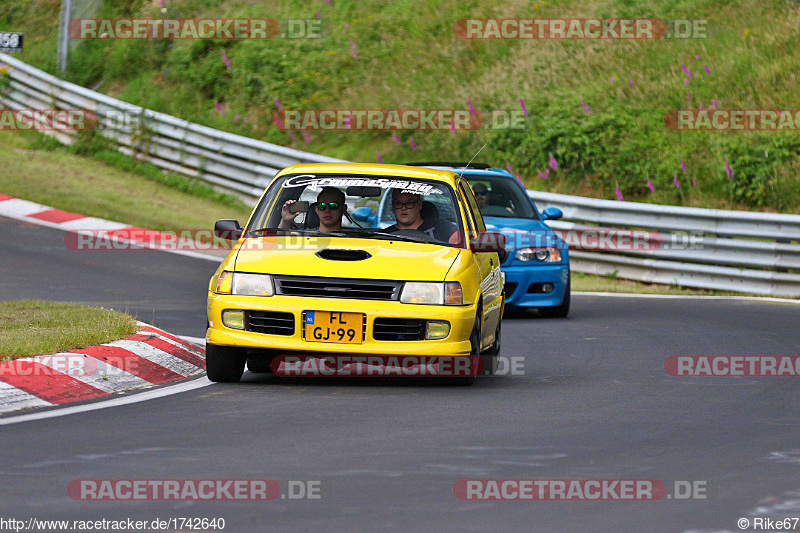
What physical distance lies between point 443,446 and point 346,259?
8.24ft

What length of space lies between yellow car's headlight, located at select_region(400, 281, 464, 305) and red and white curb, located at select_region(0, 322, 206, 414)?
170 centimetres

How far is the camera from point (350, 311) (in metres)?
9.18

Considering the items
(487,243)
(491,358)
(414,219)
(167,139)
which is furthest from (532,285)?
(167,139)

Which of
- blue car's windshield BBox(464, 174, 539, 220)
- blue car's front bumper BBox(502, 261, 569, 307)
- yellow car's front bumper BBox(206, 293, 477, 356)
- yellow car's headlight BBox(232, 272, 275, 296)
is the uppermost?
blue car's windshield BBox(464, 174, 539, 220)

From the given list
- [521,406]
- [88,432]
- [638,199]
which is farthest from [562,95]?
[88,432]

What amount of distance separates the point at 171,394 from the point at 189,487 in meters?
2.95

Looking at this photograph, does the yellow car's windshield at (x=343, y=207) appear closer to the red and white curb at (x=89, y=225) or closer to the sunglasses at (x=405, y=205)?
the sunglasses at (x=405, y=205)

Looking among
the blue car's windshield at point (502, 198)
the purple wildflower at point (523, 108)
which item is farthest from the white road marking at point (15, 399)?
the purple wildflower at point (523, 108)

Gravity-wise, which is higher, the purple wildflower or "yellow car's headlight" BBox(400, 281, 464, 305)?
the purple wildflower

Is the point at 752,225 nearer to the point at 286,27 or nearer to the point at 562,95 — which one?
the point at 562,95

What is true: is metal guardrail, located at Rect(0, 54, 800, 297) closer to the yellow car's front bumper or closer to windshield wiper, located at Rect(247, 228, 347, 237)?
windshield wiper, located at Rect(247, 228, 347, 237)

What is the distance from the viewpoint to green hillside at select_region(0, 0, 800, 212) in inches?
911

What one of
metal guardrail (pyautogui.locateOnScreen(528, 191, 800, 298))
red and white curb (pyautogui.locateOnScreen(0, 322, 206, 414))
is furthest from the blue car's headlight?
red and white curb (pyautogui.locateOnScreen(0, 322, 206, 414))

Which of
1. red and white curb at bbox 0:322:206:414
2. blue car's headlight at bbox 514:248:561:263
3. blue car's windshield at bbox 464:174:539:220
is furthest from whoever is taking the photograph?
blue car's windshield at bbox 464:174:539:220
